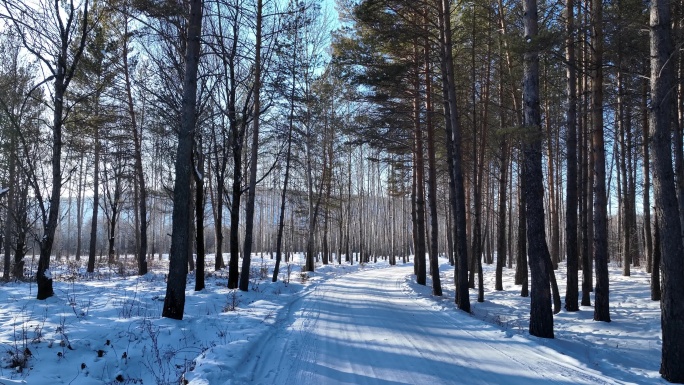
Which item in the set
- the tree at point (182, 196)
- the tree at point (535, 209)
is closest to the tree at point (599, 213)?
the tree at point (535, 209)

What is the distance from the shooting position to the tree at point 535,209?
25.7ft

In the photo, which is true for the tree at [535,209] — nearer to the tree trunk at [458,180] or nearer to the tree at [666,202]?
the tree at [666,202]

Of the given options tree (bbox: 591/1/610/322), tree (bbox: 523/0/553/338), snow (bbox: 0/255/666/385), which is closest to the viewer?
snow (bbox: 0/255/666/385)

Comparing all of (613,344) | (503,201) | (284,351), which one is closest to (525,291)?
(503,201)

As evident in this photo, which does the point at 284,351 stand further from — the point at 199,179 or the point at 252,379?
the point at 199,179

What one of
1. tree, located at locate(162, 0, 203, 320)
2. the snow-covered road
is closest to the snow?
the snow-covered road

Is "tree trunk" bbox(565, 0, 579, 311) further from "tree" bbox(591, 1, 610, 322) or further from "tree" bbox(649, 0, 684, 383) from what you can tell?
"tree" bbox(649, 0, 684, 383)

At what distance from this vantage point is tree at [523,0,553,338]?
308 inches

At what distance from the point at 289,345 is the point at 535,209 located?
5375 mm

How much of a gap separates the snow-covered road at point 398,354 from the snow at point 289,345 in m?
0.02

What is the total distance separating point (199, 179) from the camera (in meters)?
12.2

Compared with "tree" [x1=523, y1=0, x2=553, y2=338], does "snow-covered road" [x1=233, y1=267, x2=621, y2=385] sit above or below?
below

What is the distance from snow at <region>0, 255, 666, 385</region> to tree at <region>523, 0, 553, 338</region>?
551mm

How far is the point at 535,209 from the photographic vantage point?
7898 millimetres
